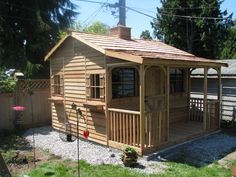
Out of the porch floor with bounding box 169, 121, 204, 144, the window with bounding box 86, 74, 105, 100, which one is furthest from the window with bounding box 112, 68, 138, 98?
the porch floor with bounding box 169, 121, 204, 144

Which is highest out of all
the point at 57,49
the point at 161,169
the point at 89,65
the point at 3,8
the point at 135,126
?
the point at 3,8

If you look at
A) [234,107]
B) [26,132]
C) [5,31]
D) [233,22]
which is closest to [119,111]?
[26,132]

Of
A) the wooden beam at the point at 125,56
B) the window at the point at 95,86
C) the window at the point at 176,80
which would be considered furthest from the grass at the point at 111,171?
the window at the point at 176,80

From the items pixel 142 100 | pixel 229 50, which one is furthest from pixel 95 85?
pixel 229 50

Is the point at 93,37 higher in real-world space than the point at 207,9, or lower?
lower

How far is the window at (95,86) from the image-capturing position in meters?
7.79

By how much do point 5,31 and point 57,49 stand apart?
584 centimetres

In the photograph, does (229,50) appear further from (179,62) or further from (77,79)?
(77,79)

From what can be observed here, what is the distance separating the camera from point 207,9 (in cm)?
1808

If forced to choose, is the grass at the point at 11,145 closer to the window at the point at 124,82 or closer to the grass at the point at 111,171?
the grass at the point at 111,171

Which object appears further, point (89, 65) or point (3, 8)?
point (3, 8)

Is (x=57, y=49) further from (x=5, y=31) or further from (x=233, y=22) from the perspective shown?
(x=233, y=22)

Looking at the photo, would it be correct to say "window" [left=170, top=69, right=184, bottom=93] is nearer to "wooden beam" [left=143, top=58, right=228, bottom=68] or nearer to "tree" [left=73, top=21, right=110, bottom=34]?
"wooden beam" [left=143, top=58, right=228, bottom=68]

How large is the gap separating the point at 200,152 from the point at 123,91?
2658 mm
